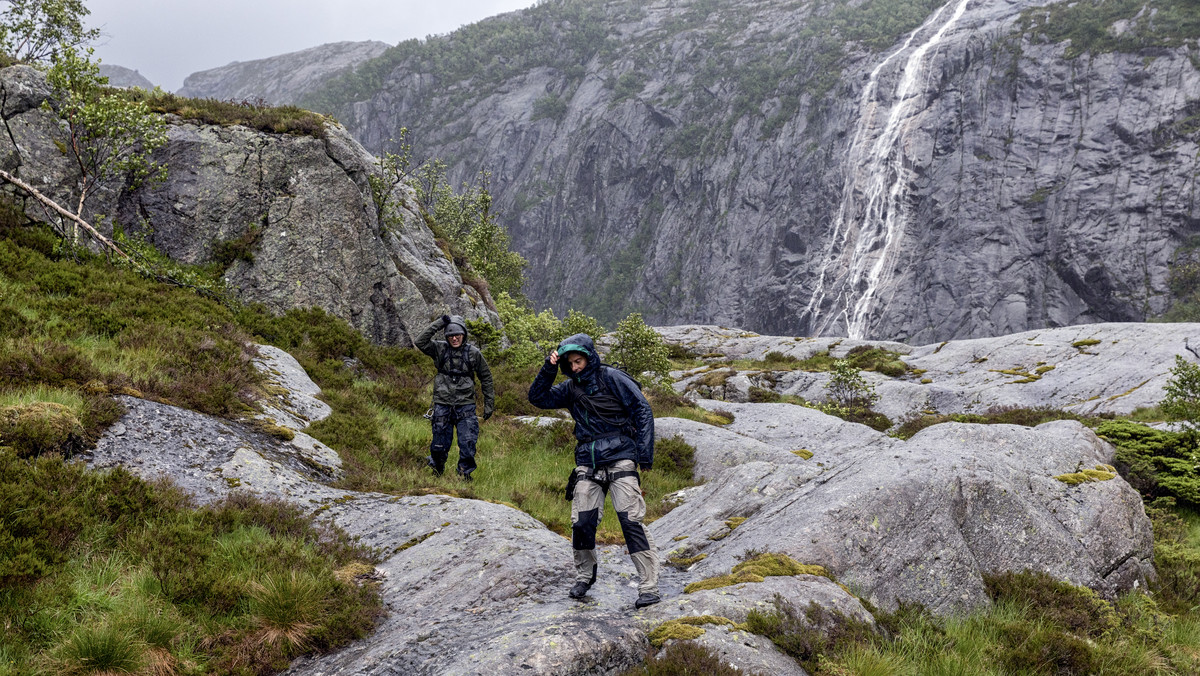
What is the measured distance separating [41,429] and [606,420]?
6218 millimetres

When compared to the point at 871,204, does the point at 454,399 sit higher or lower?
lower

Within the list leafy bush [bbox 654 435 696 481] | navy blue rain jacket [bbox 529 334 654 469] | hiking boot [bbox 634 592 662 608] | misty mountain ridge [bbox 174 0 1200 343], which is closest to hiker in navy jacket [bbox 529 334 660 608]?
navy blue rain jacket [bbox 529 334 654 469]

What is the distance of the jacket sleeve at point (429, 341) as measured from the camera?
11.0 meters

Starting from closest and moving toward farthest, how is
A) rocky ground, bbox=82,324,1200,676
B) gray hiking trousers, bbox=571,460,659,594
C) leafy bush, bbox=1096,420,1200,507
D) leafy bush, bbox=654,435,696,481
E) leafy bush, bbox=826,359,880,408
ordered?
rocky ground, bbox=82,324,1200,676 < gray hiking trousers, bbox=571,460,659,594 < leafy bush, bbox=1096,420,1200,507 < leafy bush, bbox=654,435,696,481 < leafy bush, bbox=826,359,880,408

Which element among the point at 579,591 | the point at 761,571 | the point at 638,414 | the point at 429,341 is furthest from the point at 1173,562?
the point at 429,341

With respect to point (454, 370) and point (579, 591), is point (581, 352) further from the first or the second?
point (454, 370)

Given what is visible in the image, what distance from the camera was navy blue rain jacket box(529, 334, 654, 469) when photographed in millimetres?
6258

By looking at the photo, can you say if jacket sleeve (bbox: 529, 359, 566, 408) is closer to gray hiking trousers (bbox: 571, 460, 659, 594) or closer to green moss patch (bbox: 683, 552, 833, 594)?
gray hiking trousers (bbox: 571, 460, 659, 594)

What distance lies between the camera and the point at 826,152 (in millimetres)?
101125

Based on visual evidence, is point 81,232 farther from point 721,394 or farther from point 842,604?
point 721,394

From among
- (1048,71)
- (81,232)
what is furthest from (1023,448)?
(1048,71)

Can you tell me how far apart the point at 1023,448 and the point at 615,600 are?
6.54 m

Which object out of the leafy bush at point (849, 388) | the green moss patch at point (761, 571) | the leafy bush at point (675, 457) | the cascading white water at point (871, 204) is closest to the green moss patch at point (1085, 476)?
the green moss patch at point (761, 571)

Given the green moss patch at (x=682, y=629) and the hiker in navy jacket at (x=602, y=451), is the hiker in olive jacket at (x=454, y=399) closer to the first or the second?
the hiker in navy jacket at (x=602, y=451)
